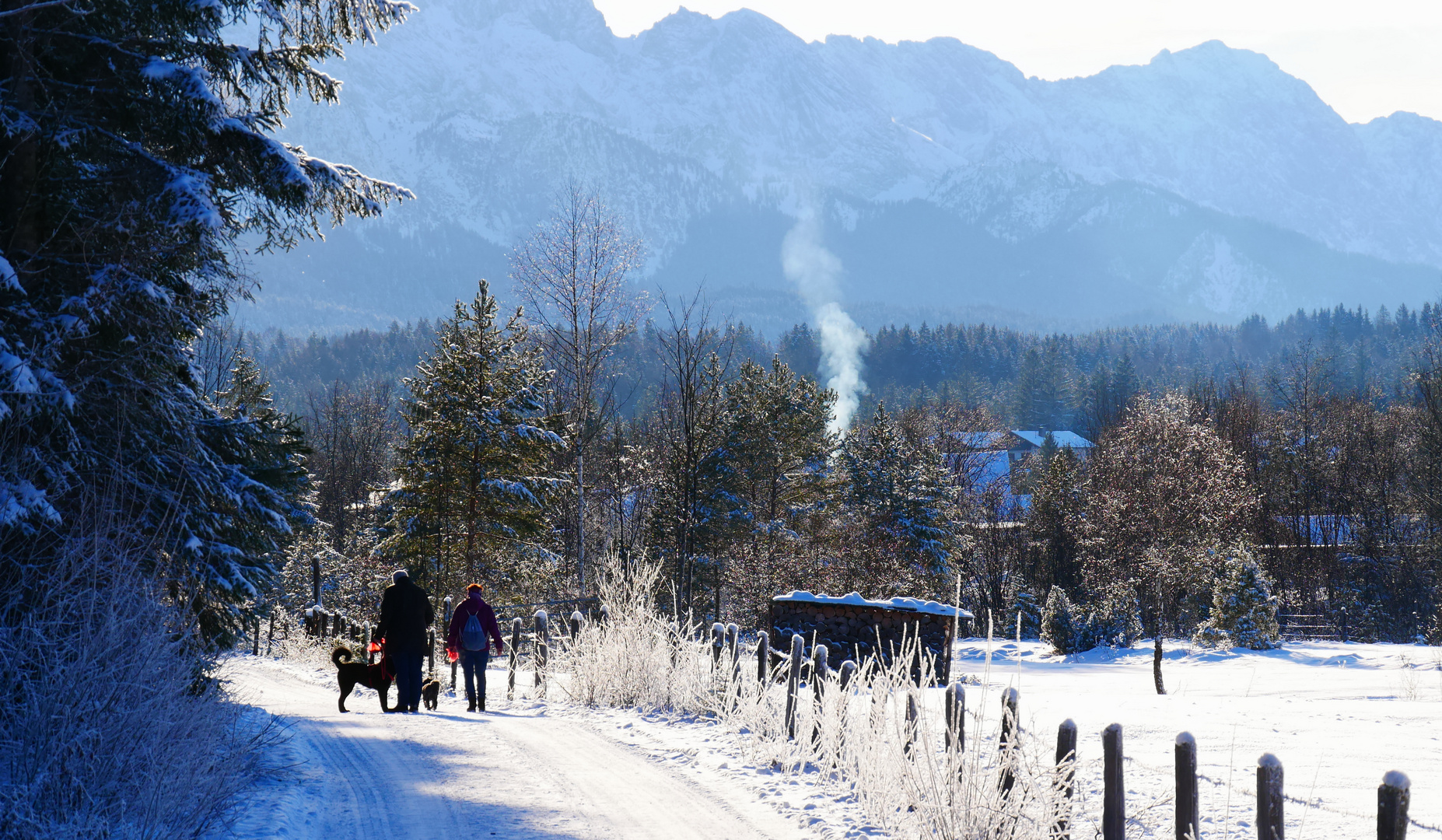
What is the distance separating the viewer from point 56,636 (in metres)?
5.99

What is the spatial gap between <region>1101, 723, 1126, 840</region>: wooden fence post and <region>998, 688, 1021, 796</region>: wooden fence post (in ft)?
1.71

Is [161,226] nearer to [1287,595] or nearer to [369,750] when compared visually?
[369,750]

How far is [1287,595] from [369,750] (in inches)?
1566

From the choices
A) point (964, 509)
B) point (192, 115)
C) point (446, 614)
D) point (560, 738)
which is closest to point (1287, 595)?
point (964, 509)

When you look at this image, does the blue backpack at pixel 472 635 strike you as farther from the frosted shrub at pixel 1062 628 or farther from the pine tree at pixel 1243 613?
the frosted shrub at pixel 1062 628

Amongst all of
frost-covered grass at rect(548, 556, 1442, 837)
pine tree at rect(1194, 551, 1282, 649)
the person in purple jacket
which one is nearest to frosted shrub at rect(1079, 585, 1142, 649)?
pine tree at rect(1194, 551, 1282, 649)

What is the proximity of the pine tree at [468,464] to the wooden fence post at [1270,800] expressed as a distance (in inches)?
910

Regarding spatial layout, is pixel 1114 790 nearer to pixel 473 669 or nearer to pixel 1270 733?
pixel 1270 733

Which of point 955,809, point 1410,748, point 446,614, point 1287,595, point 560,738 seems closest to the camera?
point 955,809

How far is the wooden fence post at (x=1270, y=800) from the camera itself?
4.70 metres

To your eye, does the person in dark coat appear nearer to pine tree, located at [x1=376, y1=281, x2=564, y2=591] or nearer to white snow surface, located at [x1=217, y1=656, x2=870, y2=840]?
white snow surface, located at [x1=217, y1=656, x2=870, y2=840]

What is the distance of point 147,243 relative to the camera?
7500 millimetres

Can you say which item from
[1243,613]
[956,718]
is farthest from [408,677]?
[1243,613]

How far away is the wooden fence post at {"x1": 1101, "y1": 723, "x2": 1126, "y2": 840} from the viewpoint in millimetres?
5441
